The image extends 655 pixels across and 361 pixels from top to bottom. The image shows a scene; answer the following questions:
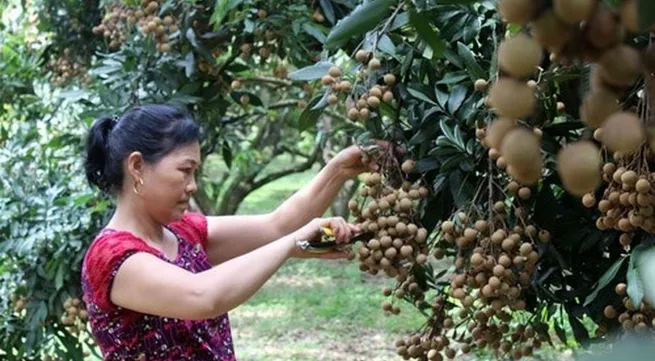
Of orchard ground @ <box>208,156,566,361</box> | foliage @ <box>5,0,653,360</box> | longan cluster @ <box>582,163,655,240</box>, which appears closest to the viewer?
longan cluster @ <box>582,163,655,240</box>

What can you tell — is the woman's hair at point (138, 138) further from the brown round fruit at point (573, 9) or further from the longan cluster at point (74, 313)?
the brown round fruit at point (573, 9)

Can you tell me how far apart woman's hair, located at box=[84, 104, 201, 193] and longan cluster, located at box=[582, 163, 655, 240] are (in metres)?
0.78

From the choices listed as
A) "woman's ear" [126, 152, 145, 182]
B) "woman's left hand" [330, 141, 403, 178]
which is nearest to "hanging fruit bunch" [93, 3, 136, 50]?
"woman's ear" [126, 152, 145, 182]

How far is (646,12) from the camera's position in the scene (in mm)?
355

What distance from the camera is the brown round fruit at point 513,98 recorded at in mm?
417

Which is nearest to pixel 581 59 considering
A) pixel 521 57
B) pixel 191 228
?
pixel 521 57

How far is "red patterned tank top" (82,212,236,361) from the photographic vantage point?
170 cm

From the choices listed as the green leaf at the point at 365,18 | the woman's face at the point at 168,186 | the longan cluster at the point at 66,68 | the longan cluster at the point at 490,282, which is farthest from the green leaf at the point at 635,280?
the longan cluster at the point at 66,68

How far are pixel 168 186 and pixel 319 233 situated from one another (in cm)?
29

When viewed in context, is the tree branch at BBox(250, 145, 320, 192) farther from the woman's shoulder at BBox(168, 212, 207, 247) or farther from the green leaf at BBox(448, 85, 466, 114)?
the green leaf at BBox(448, 85, 466, 114)

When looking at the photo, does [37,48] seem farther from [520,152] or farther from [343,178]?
[520,152]

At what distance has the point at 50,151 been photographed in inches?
110

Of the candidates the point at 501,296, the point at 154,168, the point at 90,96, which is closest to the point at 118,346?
the point at 154,168

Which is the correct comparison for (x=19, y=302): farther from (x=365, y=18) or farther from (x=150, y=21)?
(x=365, y=18)
